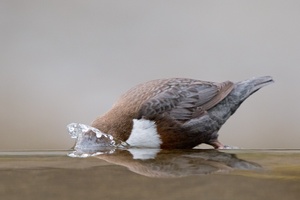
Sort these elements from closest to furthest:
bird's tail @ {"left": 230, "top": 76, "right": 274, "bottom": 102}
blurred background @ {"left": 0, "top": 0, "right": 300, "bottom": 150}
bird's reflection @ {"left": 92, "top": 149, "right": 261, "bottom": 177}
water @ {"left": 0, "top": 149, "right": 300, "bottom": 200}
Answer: water @ {"left": 0, "top": 149, "right": 300, "bottom": 200} < bird's reflection @ {"left": 92, "top": 149, "right": 261, "bottom": 177} < bird's tail @ {"left": 230, "top": 76, "right": 274, "bottom": 102} < blurred background @ {"left": 0, "top": 0, "right": 300, "bottom": 150}

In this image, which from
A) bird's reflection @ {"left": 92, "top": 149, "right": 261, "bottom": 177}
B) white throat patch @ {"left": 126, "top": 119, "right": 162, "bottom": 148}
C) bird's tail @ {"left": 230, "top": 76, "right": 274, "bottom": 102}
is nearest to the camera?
bird's reflection @ {"left": 92, "top": 149, "right": 261, "bottom": 177}

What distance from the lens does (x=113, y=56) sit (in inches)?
118

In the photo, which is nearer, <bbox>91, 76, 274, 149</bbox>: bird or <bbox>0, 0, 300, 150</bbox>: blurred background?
<bbox>91, 76, 274, 149</bbox>: bird

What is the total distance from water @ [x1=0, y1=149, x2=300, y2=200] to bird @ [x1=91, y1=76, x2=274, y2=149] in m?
0.74

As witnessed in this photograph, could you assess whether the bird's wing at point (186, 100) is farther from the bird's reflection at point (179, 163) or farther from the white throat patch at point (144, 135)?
the bird's reflection at point (179, 163)

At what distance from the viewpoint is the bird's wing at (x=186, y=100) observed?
1.69m

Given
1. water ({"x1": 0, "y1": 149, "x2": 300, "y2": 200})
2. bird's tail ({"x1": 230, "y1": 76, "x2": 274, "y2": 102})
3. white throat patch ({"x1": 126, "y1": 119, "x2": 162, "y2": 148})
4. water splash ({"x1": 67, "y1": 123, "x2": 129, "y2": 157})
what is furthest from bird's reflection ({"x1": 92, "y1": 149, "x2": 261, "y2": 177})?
bird's tail ({"x1": 230, "y1": 76, "x2": 274, "y2": 102})

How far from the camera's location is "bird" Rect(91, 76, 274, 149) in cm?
165

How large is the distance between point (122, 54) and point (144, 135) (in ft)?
4.63

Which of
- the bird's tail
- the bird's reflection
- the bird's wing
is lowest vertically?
the bird's reflection

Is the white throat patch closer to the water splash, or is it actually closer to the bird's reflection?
the water splash

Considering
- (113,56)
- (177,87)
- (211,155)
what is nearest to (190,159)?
(211,155)

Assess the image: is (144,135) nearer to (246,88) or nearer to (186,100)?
(186,100)

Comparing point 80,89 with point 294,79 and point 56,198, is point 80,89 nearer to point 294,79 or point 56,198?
point 294,79
